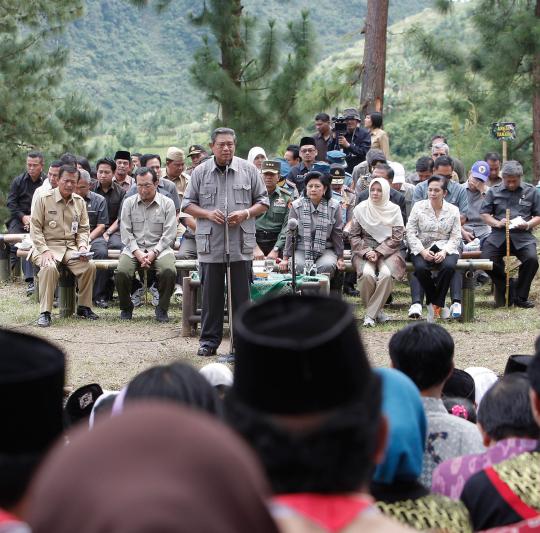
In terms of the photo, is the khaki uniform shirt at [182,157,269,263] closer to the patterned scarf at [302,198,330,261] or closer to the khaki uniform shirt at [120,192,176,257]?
the patterned scarf at [302,198,330,261]

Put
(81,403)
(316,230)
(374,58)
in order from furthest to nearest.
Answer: (374,58)
(316,230)
(81,403)

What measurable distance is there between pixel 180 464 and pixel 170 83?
53406mm

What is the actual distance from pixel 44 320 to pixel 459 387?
6.18 metres

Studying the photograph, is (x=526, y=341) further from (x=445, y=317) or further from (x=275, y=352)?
(x=275, y=352)

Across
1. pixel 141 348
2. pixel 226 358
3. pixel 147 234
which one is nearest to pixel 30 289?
pixel 147 234

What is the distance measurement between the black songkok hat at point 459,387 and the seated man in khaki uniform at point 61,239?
6.15m

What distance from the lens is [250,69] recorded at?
57.0ft

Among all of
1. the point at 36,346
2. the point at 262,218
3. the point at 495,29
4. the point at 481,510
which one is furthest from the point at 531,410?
the point at 495,29

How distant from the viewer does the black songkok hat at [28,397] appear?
170 cm

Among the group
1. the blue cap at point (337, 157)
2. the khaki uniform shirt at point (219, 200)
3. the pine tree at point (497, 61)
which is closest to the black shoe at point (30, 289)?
the blue cap at point (337, 157)

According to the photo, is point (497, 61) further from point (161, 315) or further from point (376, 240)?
point (161, 315)

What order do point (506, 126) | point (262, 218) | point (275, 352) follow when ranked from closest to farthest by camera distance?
point (275, 352) < point (262, 218) < point (506, 126)

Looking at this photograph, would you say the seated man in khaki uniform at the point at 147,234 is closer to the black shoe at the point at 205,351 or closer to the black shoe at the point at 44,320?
the black shoe at the point at 44,320

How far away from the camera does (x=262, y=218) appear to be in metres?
11.1
